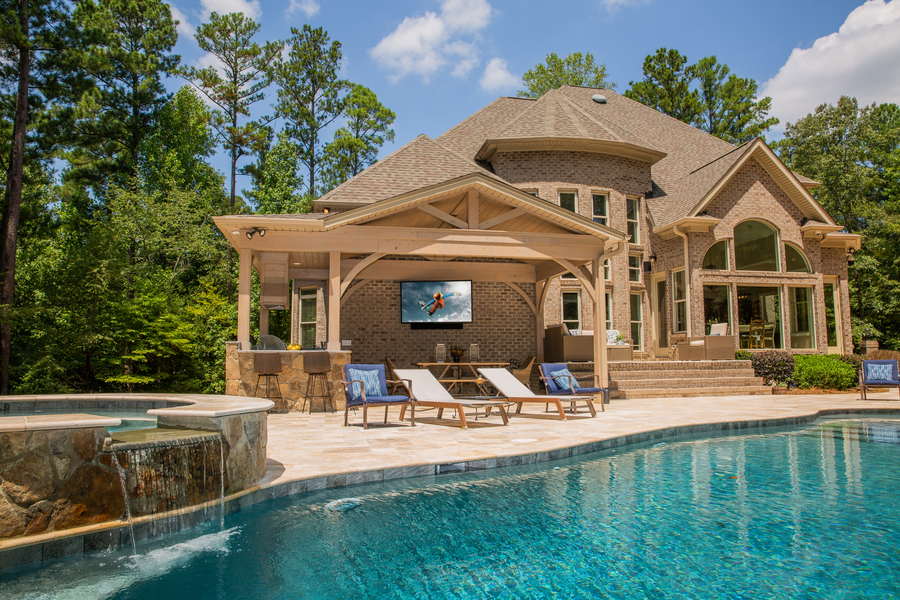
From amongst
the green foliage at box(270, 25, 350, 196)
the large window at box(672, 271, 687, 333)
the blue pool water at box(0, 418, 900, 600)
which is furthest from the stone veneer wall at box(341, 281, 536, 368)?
the green foliage at box(270, 25, 350, 196)

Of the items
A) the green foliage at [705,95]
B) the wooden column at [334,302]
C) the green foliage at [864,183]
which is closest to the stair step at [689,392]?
the wooden column at [334,302]

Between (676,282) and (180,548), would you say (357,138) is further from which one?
(180,548)

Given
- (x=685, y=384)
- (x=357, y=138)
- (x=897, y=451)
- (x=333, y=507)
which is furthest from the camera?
(x=357, y=138)

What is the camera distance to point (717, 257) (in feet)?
57.5

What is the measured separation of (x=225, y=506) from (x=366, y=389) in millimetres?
4275

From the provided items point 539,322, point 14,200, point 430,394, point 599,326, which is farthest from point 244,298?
point 14,200

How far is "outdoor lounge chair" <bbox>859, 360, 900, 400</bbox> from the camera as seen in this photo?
1189 centimetres

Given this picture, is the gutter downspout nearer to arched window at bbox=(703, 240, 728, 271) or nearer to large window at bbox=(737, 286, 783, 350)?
arched window at bbox=(703, 240, 728, 271)

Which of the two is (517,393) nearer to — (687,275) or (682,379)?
(682,379)

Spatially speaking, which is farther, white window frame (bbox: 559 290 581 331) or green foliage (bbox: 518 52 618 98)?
green foliage (bbox: 518 52 618 98)

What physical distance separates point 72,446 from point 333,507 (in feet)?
6.04

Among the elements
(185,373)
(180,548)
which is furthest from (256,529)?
(185,373)

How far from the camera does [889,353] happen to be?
17156 mm

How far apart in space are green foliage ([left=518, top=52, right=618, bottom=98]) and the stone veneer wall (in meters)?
18.4
